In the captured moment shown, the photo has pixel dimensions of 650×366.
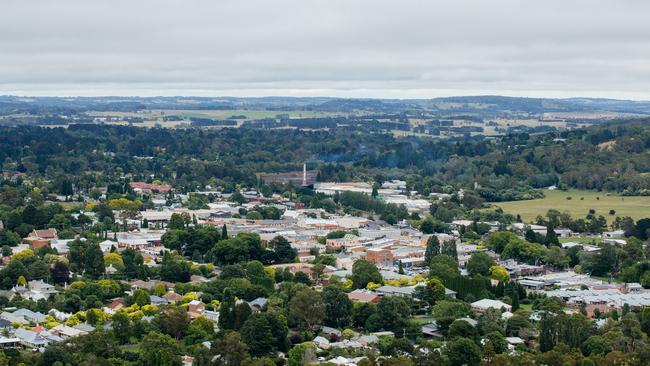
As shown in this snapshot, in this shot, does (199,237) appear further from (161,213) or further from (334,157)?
(334,157)

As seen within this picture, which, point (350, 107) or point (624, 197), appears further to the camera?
point (350, 107)

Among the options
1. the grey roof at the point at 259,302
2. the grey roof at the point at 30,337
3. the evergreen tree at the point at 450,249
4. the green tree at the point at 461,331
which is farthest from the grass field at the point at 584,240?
the grey roof at the point at 30,337

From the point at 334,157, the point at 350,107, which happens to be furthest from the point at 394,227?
the point at 350,107

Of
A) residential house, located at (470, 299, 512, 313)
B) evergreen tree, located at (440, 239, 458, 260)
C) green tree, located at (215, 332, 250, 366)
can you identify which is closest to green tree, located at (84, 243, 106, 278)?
evergreen tree, located at (440, 239, 458, 260)

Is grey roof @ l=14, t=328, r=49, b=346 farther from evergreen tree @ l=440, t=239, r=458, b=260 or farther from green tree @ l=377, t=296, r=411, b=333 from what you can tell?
evergreen tree @ l=440, t=239, r=458, b=260

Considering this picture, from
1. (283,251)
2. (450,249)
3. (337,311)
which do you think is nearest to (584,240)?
(450,249)

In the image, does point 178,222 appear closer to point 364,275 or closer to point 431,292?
point 364,275

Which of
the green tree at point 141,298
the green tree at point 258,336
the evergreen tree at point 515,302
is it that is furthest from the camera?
the green tree at point 141,298

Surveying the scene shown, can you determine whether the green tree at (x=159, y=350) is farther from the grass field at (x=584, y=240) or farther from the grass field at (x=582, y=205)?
the grass field at (x=582, y=205)
